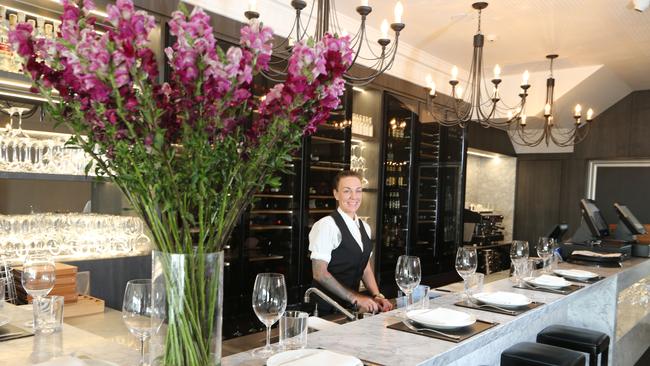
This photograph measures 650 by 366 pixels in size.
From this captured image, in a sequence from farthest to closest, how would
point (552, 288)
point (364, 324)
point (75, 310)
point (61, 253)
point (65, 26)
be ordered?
point (61, 253) < point (552, 288) < point (75, 310) < point (364, 324) < point (65, 26)

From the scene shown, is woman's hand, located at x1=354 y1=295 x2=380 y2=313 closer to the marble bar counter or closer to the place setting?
the marble bar counter

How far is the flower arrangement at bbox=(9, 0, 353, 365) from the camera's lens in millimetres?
848

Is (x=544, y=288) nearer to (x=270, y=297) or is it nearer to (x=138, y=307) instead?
(x=270, y=297)

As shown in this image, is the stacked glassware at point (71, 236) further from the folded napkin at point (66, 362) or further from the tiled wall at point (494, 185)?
the tiled wall at point (494, 185)

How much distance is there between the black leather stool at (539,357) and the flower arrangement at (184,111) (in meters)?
1.87

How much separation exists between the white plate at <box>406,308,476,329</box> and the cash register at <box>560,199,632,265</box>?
7.83 ft

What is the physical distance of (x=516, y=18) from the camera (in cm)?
473

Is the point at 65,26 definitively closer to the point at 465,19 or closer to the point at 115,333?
the point at 115,333

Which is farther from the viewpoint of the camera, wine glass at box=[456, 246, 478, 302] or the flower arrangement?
wine glass at box=[456, 246, 478, 302]

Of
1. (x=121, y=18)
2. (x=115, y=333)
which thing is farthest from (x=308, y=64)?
(x=115, y=333)

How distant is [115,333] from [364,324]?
3.58ft

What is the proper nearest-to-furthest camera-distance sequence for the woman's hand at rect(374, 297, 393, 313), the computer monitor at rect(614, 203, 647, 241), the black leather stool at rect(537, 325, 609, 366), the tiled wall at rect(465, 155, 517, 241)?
the woman's hand at rect(374, 297, 393, 313), the black leather stool at rect(537, 325, 609, 366), the computer monitor at rect(614, 203, 647, 241), the tiled wall at rect(465, 155, 517, 241)

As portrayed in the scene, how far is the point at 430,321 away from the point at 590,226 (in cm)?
326

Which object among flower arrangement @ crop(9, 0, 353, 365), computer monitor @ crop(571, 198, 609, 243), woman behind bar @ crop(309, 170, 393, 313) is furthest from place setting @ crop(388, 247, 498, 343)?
computer monitor @ crop(571, 198, 609, 243)
